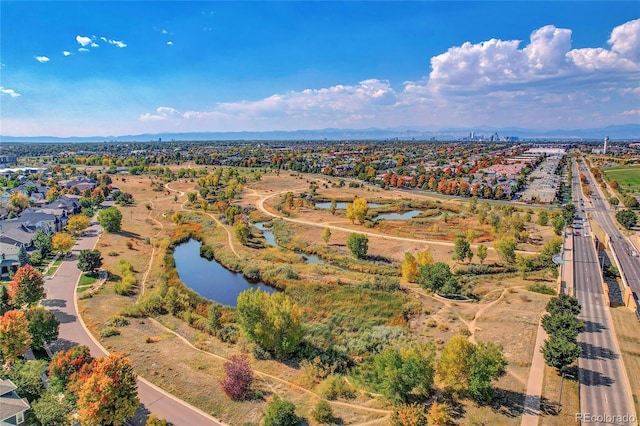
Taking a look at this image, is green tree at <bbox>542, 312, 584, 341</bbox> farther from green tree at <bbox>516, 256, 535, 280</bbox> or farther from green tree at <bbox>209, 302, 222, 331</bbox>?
green tree at <bbox>209, 302, 222, 331</bbox>

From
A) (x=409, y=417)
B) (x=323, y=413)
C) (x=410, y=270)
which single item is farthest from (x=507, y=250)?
(x=323, y=413)

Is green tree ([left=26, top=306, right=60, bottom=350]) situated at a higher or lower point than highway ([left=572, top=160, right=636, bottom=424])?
higher

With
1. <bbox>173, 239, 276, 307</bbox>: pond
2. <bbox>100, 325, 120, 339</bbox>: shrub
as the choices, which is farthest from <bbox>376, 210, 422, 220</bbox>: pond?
<bbox>100, 325, 120, 339</bbox>: shrub

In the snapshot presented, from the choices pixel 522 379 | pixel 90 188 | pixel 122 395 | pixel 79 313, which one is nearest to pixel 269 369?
pixel 122 395

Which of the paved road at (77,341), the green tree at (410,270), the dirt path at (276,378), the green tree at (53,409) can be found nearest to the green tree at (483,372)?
the dirt path at (276,378)

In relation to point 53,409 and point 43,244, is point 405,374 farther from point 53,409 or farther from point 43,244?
point 43,244

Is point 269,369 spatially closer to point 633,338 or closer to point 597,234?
point 633,338
